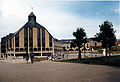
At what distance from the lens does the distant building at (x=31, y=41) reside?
269ft

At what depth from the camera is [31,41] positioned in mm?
→ 83938

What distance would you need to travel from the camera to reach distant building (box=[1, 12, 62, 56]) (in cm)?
8188

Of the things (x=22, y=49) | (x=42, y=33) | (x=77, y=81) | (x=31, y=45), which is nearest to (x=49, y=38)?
(x=42, y=33)

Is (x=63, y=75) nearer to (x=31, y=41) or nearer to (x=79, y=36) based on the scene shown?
(x=79, y=36)

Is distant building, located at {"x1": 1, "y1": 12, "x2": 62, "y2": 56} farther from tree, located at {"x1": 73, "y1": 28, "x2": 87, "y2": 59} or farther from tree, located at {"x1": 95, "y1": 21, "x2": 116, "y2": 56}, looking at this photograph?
tree, located at {"x1": 95, "y1": 21, "x2": 116, "y2": 56}

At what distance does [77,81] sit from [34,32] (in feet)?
253

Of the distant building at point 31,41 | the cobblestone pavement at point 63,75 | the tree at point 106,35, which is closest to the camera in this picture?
the cobblestone pavement at point 63,75

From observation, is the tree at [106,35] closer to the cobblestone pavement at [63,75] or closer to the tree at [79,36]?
the tree at [79,36]

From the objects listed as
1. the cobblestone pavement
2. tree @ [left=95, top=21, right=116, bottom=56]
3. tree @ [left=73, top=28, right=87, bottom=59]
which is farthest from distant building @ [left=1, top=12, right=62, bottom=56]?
the cobblestone pavement

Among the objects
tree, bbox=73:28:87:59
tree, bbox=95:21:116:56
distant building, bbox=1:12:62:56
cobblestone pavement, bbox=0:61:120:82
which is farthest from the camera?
distant building, bbox=1:12:62:56

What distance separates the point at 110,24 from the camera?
3422 centimetres

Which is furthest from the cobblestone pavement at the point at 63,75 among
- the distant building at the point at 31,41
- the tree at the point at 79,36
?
the distant building at the point at 31,41

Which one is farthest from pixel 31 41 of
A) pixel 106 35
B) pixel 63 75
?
pixel 63 75

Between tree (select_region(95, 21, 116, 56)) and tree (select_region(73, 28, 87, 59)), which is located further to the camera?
tree (select_region(73, 28, 87, 59))
